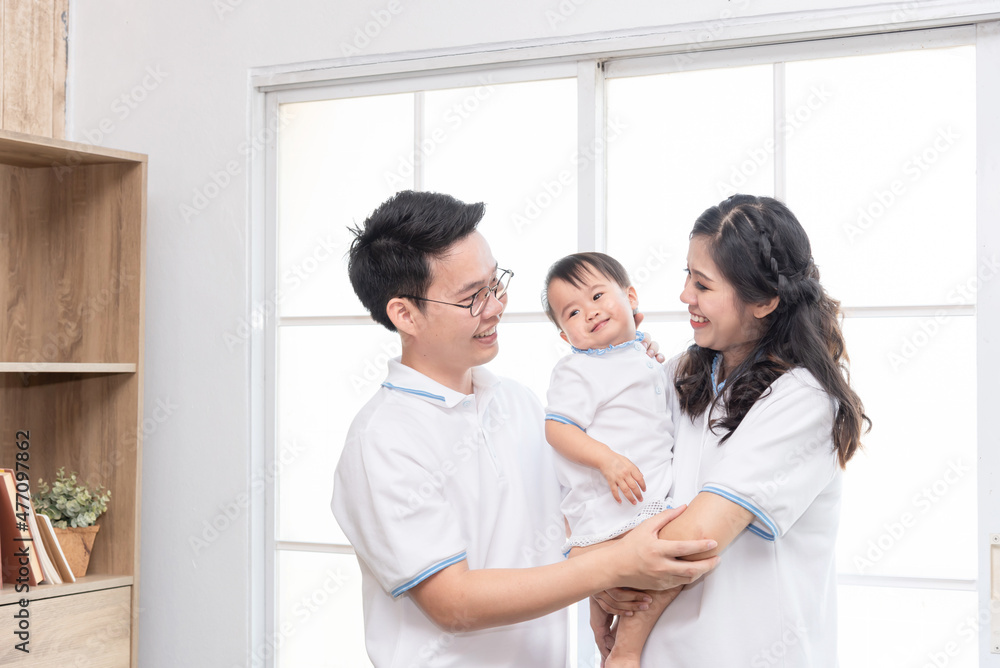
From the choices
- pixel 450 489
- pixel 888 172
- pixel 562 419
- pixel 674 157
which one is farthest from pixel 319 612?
pixel 888 172

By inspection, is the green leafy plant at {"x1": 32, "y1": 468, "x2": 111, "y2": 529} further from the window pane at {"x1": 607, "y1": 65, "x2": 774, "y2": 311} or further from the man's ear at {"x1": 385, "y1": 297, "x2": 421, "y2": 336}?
the window pane at {"x1": 607, "y1": 65, "x2": 774, "y2": 311}

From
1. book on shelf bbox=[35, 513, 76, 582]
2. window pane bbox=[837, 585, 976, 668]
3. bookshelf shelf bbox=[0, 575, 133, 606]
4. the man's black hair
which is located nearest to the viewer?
the man's black hair

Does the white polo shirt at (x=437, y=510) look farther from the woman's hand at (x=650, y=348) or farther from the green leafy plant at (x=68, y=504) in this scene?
the green leafy plant at (x=68, y=504)

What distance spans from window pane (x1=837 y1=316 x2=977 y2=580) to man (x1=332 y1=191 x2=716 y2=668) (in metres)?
0.75

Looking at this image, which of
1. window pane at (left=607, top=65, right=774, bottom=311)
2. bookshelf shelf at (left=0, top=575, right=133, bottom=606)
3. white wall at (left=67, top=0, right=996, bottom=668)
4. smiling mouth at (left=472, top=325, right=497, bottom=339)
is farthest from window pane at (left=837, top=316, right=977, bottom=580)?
bookshelf shelf at (left=0, top=575, right=133, bottom=606)

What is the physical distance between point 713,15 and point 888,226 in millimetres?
618

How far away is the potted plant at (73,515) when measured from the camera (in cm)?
219

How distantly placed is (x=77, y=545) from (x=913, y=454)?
6.66 ft

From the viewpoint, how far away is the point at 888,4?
72.8 inches

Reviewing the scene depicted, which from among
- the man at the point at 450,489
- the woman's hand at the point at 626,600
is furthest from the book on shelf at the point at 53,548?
the woman's hand at the point at 626,600

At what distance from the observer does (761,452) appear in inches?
52.0

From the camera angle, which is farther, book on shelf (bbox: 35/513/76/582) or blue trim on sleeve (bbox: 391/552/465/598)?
book on shelf (bbox: 35/513/76/582)

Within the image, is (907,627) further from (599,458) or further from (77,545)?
(77,545)

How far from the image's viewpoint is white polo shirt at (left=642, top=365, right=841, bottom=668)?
52.2 inches
